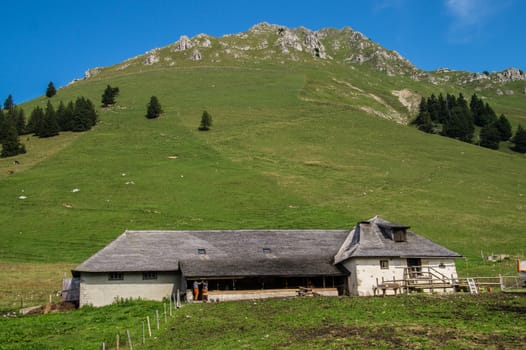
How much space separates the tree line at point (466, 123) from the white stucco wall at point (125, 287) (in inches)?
4504

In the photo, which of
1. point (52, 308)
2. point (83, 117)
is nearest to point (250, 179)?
point (52, 308)

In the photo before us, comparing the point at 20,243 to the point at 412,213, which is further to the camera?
the point at 412,213

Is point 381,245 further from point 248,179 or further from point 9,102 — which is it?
point 9,102

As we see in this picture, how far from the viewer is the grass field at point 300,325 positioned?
67.6 feet

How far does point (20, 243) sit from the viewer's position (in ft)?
199

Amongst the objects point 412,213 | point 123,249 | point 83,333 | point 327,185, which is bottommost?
point 83,333

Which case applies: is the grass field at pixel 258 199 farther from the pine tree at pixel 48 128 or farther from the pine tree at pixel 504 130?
the pine tree at pixel 504 130

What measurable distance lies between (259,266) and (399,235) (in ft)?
42.6

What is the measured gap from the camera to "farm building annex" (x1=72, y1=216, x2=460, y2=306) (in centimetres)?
4172

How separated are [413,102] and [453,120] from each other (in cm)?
4464

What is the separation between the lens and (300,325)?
25.9m

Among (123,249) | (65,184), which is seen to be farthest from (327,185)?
(123,249)

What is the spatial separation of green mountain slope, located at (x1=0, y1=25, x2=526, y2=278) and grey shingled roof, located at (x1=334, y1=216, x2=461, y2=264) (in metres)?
14.3

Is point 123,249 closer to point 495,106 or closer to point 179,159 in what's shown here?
point 179,159
